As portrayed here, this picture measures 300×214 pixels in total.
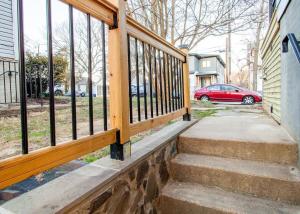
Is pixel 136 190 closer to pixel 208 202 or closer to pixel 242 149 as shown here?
pixel 208 202

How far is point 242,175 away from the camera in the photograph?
77.6 inches

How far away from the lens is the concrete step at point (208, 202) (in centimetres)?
174

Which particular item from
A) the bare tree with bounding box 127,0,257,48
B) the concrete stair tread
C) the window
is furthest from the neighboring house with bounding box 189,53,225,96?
the concrete stair tread

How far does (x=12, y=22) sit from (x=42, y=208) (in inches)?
258

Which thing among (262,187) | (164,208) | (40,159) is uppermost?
(40,159)

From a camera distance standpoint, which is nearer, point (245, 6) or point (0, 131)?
point (0, 131)

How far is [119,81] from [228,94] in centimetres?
1090

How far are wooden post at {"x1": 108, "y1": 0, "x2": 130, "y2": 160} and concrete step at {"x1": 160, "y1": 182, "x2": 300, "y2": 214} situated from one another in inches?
26.6

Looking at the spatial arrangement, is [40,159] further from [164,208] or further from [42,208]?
[164,208]

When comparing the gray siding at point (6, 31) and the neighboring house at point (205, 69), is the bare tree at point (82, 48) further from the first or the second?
the neighboring house at point (205, 69)

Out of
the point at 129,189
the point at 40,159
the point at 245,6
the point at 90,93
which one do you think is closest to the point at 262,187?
the point at 129,189

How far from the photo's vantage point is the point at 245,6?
263 inches

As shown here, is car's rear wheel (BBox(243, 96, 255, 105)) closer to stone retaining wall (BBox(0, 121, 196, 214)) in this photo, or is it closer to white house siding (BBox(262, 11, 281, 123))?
white house siding (BBox(262, 11, 281, 123))

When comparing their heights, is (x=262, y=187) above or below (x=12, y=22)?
below
